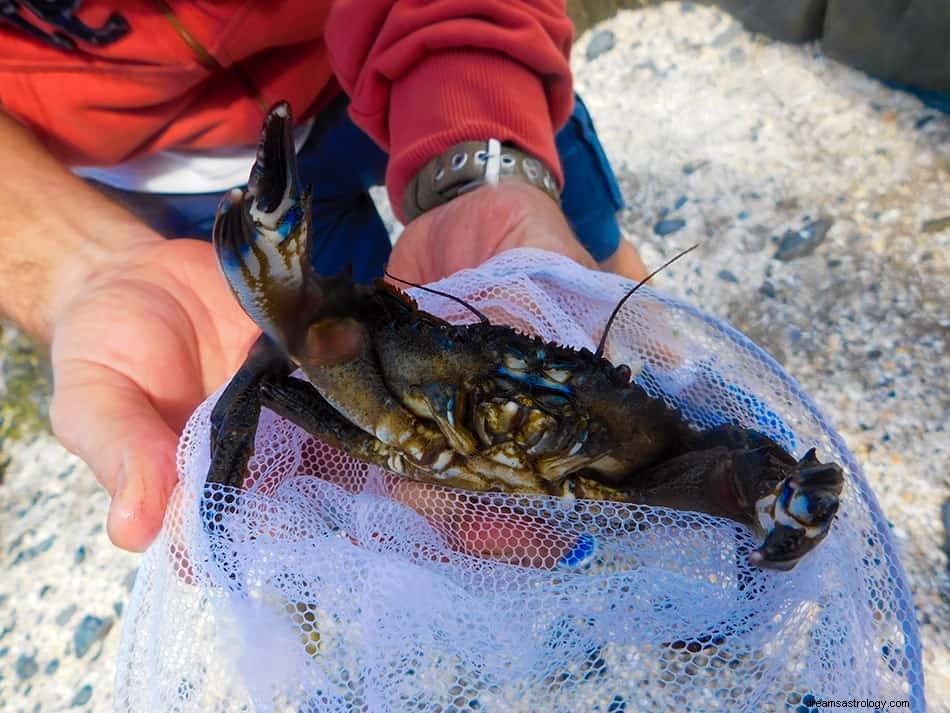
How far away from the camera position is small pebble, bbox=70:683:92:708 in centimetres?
195

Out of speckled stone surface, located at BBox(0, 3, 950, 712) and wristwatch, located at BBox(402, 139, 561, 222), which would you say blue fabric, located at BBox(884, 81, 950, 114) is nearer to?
speckled stone surface, located at BBox(0, 3, 950, 712)

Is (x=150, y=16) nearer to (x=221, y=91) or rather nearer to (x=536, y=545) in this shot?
(x=221, y=91)

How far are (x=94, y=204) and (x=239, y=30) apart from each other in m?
0.52

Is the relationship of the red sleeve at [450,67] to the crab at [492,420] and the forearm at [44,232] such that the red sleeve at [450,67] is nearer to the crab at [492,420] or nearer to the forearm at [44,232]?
the forearm at [44,232]

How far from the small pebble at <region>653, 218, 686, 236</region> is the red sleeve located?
34.4 inches

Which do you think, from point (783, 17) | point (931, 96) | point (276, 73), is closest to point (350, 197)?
point (276, 73)

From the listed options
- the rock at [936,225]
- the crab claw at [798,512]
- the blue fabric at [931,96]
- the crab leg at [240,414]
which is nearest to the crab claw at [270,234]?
the crab leg at [240,414]

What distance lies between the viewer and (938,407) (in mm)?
1748

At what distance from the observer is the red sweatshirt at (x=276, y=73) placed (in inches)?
63.0

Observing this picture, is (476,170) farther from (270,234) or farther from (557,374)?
(270,234)

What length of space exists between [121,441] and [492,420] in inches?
22.3

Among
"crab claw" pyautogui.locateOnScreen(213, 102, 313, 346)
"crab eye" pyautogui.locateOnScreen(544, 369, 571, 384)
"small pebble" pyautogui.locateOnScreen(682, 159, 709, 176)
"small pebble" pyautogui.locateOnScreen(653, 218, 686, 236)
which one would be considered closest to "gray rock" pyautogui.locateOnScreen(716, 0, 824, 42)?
"small pebble" pyautogui.locateOnScreen(682, 159, 709, 176)

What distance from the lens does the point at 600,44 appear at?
128 inches

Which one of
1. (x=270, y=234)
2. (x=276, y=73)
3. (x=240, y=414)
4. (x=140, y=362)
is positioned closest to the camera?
(x=270, y=234)
